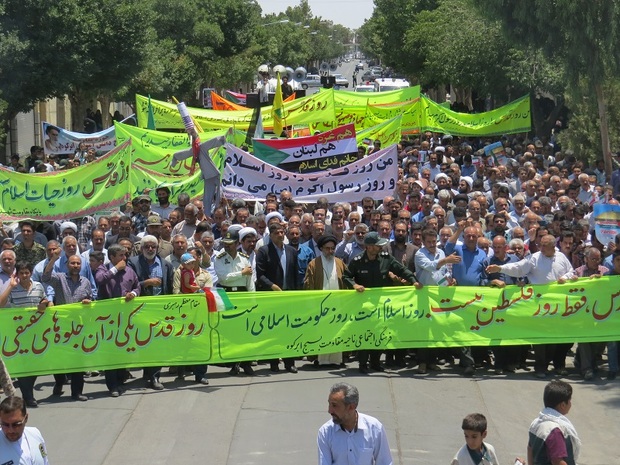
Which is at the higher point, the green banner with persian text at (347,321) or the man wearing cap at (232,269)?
the man wearing cap at (232,269)

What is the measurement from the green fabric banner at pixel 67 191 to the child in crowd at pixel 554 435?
9.06m

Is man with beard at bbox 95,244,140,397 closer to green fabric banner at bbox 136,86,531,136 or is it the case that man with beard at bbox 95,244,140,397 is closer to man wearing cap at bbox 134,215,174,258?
man wearing cap at bbox 134,215,174,258

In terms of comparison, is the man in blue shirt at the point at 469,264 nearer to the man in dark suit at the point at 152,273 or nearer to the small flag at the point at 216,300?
the small flag at the point at 216,300

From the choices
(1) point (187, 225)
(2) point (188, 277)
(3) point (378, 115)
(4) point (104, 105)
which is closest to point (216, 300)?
(2) point (188, 277)

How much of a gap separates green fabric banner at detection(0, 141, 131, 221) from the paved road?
11.1ft

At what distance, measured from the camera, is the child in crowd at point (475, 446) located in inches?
254

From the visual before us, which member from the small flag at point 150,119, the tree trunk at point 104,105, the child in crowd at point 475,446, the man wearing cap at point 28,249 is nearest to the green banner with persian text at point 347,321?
the man wearing cap at point 28,249

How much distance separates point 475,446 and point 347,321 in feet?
16.1

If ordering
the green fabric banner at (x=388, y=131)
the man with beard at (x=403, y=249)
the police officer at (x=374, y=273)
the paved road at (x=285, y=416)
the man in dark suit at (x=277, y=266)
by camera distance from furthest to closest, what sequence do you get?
the green fabric banner at (x=388, y=131)
the man with beard at (x=403, y=249)
the man in dark suit at (x=277, y=266)
the police officer at (x=374, y=273)
the paved road at (x=285, y=416)

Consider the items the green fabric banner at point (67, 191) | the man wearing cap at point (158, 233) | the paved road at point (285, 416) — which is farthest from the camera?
the green fabric banner at point (67, 191)

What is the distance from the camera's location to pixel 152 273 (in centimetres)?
1127

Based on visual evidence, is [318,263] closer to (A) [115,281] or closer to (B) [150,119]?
(A) [115,281]

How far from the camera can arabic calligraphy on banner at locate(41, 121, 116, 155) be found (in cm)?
2180

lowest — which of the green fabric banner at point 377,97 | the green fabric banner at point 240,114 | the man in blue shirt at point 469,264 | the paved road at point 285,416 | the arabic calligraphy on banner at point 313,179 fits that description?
the paved road at point 285,416
